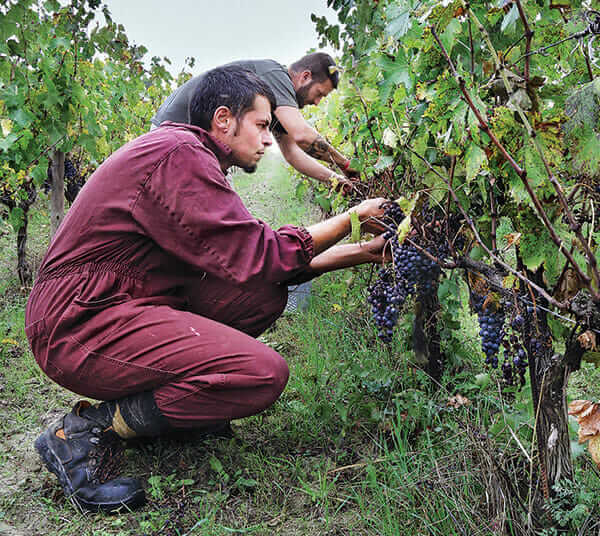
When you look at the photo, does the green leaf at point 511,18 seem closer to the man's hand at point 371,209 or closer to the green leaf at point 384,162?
the green leaf at point 384,162

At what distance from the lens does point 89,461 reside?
2111 mm

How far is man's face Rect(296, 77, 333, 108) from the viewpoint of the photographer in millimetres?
3754

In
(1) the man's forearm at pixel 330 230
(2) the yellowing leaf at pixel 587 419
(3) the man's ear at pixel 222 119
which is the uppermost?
(3) the man's ear at pixel 222 119

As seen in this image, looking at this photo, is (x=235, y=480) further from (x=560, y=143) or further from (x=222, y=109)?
(x=560, y=143)

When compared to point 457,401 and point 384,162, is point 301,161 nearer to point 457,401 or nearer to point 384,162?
point 384,162

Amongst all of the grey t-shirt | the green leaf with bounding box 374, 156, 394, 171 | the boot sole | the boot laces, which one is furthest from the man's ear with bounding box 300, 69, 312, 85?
the boot sole

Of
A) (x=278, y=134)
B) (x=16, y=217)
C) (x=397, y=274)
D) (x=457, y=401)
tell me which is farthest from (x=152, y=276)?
(x=16, y=217)

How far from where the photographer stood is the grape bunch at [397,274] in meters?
1.71

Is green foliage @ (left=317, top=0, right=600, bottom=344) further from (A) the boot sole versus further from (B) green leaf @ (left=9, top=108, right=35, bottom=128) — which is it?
(B) green leaf @ (left=9, top=108, right=35, bottom=128)

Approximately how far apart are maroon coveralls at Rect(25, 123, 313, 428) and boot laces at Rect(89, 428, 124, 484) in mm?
175

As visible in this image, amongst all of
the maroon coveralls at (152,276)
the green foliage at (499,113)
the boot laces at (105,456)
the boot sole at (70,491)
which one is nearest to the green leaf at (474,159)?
the green foliage at (499,113)

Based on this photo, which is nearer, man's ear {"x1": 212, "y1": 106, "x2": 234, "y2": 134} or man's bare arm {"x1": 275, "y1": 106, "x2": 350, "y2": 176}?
man's ear {"x1": 212, "y1": 106, "x2": 234, "y2": 134}

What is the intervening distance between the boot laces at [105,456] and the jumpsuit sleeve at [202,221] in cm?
82

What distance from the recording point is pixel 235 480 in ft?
7.08
